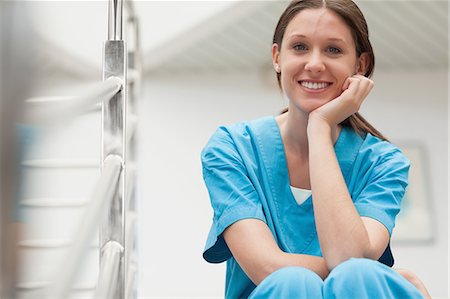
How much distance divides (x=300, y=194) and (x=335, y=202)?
0.19m

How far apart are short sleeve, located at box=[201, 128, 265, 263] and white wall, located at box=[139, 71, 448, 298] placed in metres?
4.12

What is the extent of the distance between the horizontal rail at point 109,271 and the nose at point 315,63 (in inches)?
18.3

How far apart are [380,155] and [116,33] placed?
556mm

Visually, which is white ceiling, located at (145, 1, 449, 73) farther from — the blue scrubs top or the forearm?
the forearm

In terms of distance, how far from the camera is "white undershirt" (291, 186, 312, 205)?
141 cm

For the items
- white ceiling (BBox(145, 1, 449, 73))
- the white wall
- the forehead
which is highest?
white ceiling (BBox(145, 1, 449, 73))

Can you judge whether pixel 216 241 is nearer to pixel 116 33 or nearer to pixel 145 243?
pixel 116 33

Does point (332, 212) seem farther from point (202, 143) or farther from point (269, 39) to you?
point (202, 143)

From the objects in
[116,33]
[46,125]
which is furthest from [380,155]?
[46,125]

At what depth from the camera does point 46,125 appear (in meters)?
0.44

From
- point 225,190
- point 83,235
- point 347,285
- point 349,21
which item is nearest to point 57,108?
point 83,235

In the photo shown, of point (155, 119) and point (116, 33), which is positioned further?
point (155, 119)

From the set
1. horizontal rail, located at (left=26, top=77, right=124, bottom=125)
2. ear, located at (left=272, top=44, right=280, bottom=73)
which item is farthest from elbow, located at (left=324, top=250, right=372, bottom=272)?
horizontal rail, located at (left=26, top=77, right=124, bottom=125)

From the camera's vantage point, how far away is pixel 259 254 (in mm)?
1213
